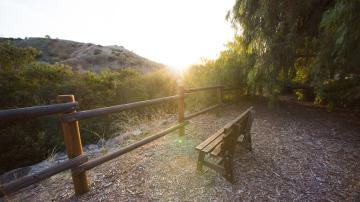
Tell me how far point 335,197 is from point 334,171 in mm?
675

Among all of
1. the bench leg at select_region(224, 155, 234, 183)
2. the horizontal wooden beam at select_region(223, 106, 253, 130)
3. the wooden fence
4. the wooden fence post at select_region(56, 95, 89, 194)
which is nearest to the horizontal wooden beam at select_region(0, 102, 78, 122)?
the wooden fence

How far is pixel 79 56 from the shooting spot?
3334cm

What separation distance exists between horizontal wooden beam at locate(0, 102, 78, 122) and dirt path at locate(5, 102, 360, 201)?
1.26m

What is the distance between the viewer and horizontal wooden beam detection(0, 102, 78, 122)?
1550mm

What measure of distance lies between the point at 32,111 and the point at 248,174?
2901 millimetres

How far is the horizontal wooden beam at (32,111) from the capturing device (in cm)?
155

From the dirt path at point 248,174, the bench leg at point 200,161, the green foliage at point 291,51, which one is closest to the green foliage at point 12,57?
the dirt path at point 248,174

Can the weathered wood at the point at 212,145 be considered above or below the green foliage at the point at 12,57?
below

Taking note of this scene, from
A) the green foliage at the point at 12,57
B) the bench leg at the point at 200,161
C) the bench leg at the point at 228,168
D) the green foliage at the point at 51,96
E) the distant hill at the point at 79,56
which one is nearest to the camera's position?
the bench leg at the point at 228,168

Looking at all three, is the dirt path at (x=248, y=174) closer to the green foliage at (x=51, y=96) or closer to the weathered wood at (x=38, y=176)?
the weathered wood at (x=38, y=176)

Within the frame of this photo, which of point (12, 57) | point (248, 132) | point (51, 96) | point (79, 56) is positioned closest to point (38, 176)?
point (248, 132)

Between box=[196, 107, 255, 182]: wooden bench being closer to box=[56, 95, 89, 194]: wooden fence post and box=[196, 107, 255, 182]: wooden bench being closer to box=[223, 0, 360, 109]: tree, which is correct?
box=[56, 95, 89, 194]: wooden fence post

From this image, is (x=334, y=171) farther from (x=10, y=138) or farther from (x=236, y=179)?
(x=10, y=138)

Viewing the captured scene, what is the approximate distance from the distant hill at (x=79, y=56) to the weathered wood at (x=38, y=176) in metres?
26.6
